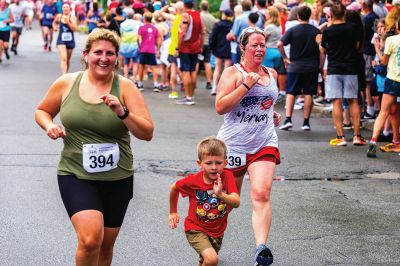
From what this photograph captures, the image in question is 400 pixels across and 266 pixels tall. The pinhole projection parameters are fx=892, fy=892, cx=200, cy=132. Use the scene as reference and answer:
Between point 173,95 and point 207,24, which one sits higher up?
point 207,24

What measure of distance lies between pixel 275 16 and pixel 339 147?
5010 mm

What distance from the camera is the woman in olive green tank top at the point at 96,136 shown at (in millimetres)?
5461

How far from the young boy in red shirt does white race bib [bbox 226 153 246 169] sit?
34.8 inches

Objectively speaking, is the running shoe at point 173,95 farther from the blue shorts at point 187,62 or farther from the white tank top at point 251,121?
the white tank top at point 251,121

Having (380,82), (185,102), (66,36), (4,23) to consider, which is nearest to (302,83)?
(380,82)

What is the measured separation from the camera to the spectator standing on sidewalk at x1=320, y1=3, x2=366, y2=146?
13.2m

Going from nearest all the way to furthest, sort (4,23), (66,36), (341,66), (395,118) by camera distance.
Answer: (395,118) < (341,66) < (66,36) < (4,23)

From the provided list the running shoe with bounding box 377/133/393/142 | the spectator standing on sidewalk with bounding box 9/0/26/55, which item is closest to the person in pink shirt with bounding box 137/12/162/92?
the running shoe with bounding box 377/133/393/142

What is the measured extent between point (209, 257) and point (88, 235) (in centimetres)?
94

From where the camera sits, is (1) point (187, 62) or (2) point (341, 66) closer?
(2) point (341, 66)

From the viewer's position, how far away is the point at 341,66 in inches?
523

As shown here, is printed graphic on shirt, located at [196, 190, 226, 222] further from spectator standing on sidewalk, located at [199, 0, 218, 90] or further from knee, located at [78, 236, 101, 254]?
spectator standing on sidewalk, located at [199, 0, 218, 90]

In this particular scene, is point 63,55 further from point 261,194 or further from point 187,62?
point 261,194

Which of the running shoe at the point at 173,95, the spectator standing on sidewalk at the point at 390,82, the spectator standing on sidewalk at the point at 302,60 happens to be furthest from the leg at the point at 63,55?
the spectator standing on sidewalk at the point at 390,82
